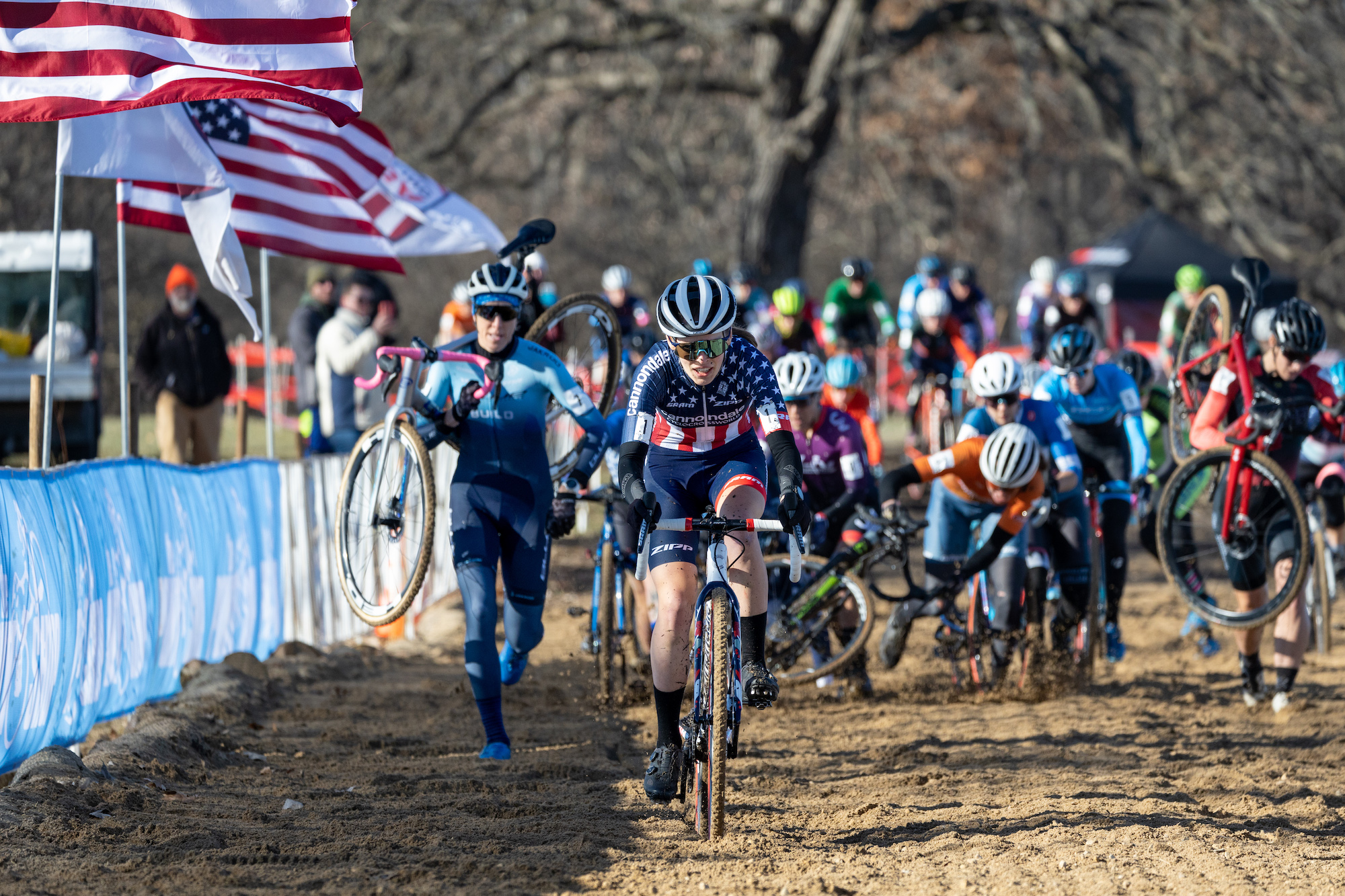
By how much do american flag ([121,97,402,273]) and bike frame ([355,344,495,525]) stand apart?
12.3 ft

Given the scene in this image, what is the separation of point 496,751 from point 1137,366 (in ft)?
20.7

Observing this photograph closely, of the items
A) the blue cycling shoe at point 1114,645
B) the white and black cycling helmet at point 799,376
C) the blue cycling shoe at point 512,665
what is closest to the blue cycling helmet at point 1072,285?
the blue cycling shoe at point 1114,645

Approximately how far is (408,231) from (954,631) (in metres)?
5.40

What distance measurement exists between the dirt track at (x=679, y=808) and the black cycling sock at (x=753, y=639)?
26.7 inches

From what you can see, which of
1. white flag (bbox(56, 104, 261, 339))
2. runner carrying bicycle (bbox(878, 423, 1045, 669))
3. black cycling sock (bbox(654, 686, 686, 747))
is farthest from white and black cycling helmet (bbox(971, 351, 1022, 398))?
white flag (bbox(56, 104, 261, 339))

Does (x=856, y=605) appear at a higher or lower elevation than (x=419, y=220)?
Answer: lower

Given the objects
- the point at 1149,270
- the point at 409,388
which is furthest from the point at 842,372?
the point at 1149,270

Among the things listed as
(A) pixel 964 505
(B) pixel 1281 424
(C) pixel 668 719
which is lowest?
(C) pixel 668 719

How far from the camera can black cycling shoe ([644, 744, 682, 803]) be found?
598cm

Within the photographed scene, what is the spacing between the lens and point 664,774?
236 inches

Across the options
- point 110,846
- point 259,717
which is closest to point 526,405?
point 259,717

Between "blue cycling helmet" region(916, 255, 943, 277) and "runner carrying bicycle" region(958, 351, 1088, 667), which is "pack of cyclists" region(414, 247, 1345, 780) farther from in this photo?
"blue cycling helmet" region(916, 255, 943, 277)

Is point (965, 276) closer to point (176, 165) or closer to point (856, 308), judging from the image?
point (856, 308)

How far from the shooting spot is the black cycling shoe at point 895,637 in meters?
9.14
